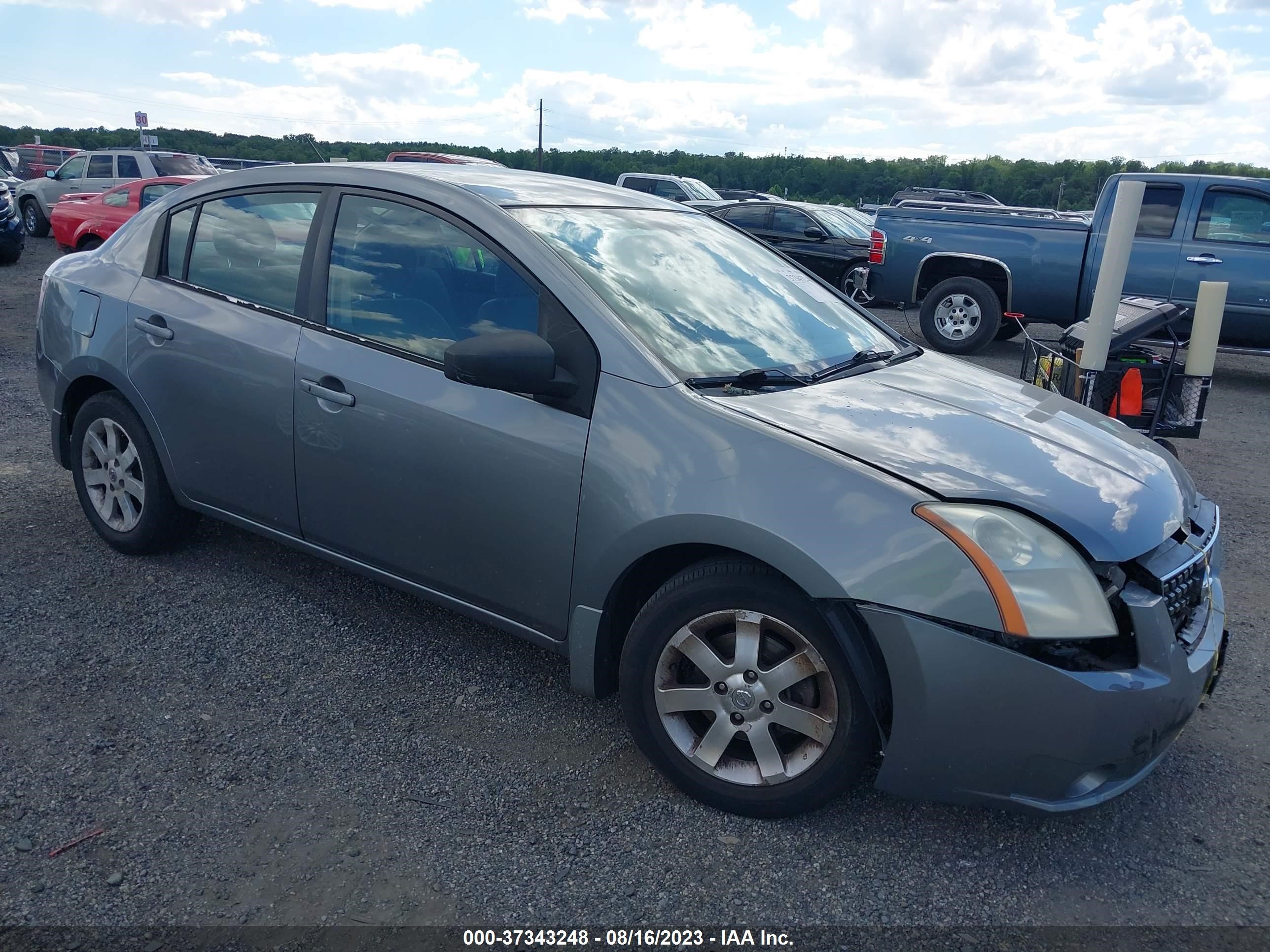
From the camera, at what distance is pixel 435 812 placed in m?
2.82

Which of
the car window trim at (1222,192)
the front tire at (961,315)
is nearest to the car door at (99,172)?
the front tire at (961,315)

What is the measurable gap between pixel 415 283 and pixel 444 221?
0.23 metres

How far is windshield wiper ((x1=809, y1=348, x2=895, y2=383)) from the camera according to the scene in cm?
328

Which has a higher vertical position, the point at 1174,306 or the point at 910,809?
the point at 1174,306

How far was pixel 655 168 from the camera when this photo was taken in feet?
188

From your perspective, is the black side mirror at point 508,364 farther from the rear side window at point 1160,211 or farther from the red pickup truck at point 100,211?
the red pickup truck at point 100,211

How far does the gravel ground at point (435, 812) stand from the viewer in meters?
2.50

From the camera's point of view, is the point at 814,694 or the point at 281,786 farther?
the point at 281,786

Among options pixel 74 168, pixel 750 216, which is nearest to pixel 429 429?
pixel 750 216

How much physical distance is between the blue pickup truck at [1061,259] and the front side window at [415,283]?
27.9 feet

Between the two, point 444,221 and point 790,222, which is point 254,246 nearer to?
point 444,221

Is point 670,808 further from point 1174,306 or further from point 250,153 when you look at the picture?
point 250,153

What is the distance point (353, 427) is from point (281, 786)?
1158 millimetres

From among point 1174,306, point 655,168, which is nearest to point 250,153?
point 655,168
